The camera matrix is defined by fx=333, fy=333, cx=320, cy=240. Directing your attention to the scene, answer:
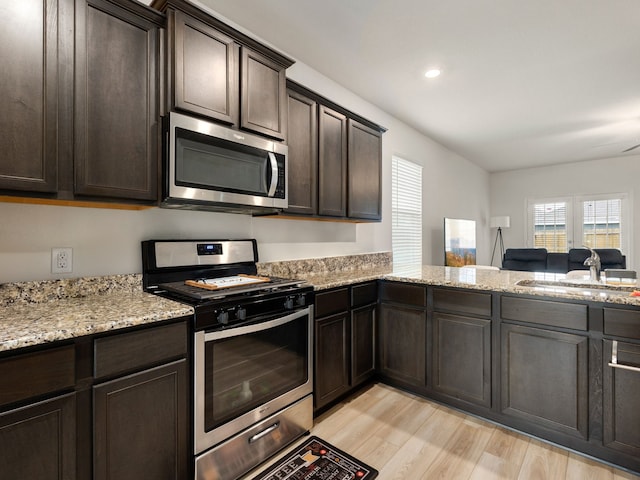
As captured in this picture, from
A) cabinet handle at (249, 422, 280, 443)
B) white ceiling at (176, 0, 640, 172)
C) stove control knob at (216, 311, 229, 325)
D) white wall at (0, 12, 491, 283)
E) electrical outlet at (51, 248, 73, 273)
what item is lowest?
cabinet handle at (249, 422, 280, 443)

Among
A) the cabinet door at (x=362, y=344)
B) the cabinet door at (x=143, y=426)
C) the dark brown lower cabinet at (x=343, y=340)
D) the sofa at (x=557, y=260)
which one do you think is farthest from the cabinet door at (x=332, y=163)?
the sofa at (x=557, y=260)

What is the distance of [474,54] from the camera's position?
106 inches

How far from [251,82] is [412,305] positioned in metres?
1.91

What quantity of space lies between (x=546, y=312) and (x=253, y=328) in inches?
66.3

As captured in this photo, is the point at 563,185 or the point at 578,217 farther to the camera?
the point at 563,185

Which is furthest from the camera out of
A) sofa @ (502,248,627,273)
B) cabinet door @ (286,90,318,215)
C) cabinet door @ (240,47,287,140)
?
sofa @ (502,248,627,273)

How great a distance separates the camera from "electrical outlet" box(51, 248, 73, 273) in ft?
5.25

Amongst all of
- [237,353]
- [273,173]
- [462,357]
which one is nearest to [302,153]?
[273,173]

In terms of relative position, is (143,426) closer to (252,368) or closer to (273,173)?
(252,368)

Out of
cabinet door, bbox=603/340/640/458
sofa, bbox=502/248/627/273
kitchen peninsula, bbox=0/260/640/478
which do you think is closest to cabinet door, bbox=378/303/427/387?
kitchen peninsula, bbox=0/260/640/478

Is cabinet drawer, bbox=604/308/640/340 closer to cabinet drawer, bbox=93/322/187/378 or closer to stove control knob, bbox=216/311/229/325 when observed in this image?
stove control knob, bbox=216/311/229/325

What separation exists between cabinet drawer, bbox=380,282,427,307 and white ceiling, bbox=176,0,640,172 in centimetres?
186

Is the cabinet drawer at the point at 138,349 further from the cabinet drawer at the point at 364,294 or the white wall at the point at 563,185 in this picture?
the white wall at the point at 563,185

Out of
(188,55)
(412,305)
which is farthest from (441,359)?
(188,55)
